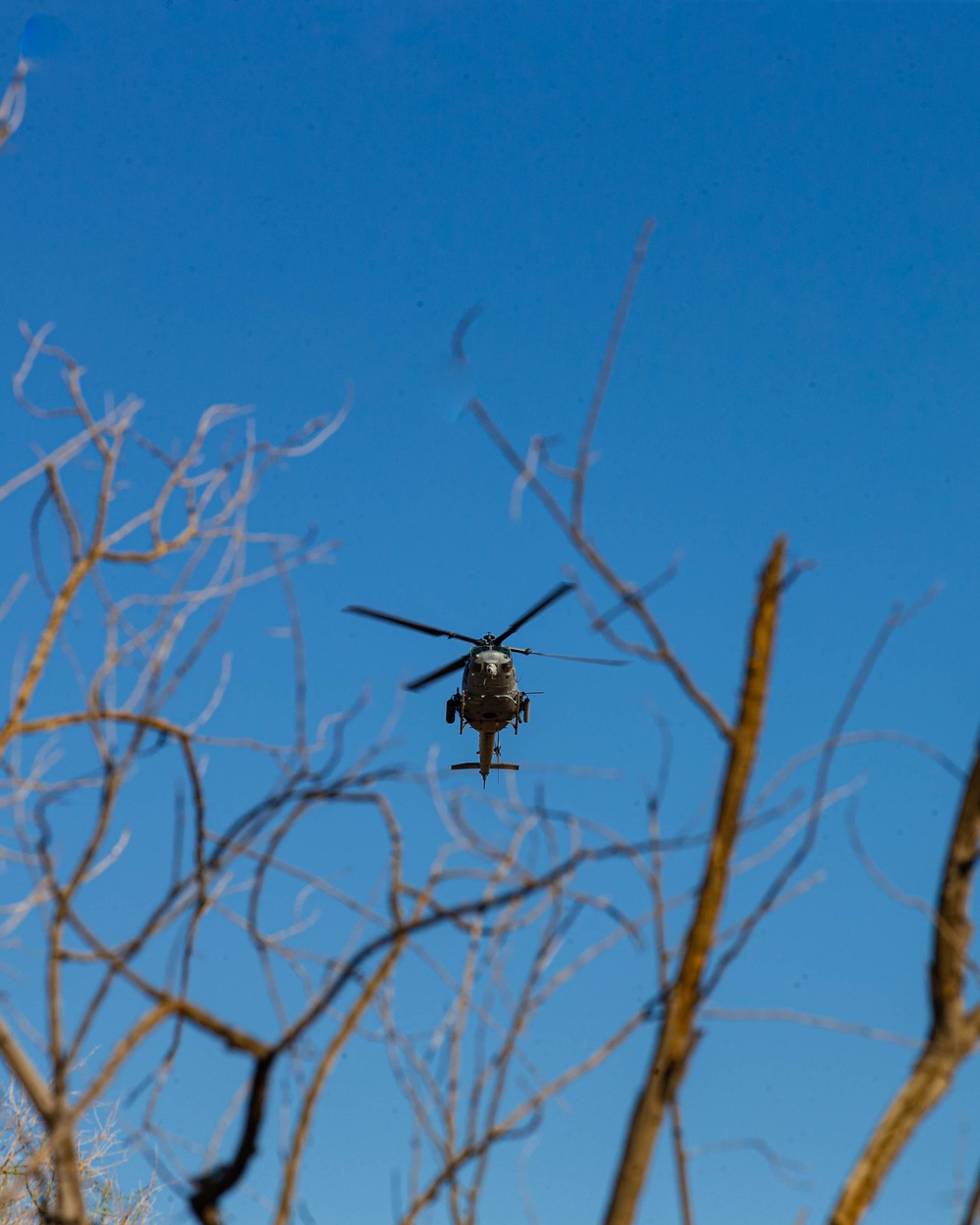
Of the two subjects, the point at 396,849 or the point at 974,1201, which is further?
the point at 396,849

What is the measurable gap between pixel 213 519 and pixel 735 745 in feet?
6.99

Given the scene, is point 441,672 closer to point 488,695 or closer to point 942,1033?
point 488,695

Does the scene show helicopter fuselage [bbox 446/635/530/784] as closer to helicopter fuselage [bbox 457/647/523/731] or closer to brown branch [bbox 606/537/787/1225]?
helicopter fuselage [bbox 457/647/523/731]

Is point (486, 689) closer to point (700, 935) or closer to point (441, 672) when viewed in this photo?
point (441, 672)

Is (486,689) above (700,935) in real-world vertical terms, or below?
above

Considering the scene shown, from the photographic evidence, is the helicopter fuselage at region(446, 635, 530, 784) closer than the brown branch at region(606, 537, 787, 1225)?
No

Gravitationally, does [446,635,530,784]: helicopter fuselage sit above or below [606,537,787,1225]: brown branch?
above

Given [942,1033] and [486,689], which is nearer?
[942,1033]

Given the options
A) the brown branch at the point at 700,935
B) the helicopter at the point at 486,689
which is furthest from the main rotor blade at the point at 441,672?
the brown branch at the point at 700,935

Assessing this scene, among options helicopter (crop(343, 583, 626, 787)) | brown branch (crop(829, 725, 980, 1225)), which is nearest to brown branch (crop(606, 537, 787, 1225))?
brown branch (crop(829, 725, 980, 1225))

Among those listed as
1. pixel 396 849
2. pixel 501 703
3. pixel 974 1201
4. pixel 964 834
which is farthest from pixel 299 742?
pixel 501 703

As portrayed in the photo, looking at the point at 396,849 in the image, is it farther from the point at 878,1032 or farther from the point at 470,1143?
the point at 878,1032

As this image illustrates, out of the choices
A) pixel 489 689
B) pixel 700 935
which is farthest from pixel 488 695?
pixel 700 935

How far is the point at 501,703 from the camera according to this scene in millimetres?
19781
